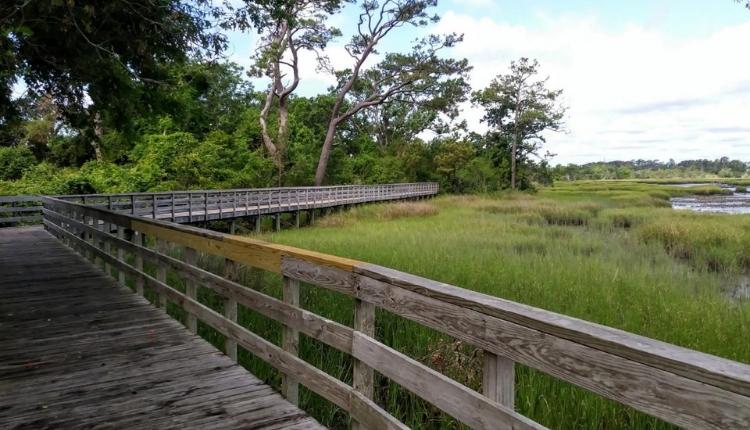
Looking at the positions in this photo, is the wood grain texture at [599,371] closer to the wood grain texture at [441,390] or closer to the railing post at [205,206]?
the wood grain texture at [441,390]

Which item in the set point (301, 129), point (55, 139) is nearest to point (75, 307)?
point (55, 139)

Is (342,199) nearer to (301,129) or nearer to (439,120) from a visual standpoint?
(301,129)

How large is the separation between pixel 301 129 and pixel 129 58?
40.0 meters

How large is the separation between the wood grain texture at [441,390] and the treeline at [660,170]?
152022 mm

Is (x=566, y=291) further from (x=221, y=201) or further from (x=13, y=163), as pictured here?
(x=13, y=163)

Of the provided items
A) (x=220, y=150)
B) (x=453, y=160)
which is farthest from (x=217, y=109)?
(x=453, y=160)

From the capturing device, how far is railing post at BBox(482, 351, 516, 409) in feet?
6.41

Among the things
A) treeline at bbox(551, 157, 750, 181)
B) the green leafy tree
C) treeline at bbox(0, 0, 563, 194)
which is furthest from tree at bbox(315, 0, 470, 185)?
treeline at bbox(551, 157, 750, 181)

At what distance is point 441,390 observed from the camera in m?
2.18

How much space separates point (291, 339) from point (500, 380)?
1.82 m

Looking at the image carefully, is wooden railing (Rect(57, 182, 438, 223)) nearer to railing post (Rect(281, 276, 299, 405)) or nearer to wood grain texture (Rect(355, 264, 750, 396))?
railing post (Rect(281, 276, 299, 405))

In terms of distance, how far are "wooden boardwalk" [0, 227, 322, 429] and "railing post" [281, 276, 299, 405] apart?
A: 3.0 inches

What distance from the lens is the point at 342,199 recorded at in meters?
33.2

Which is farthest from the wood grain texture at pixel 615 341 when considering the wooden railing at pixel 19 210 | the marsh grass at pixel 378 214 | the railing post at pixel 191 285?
the marsh grass at pixel 378 214
